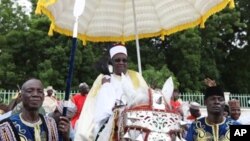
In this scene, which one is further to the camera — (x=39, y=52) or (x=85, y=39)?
(x=39, y=52)

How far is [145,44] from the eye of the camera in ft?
90.0

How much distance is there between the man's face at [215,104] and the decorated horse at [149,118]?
4.12 feet

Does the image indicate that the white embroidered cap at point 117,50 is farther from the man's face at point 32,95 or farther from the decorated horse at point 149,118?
the decorated horse at point 149,118

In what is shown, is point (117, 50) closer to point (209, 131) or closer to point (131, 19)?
point (209, 131)

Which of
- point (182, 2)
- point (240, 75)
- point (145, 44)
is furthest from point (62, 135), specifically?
point (240, 75)

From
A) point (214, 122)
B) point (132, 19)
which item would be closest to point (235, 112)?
point (132, 19)

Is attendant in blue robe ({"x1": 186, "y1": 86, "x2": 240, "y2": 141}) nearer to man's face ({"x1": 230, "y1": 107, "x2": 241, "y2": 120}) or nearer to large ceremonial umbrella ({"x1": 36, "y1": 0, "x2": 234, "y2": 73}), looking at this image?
large ceremonial umbrella ({"x1": 36, "y1": 0, "x2": 234, "y2": 73})

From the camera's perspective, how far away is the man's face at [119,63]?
17.6 ft

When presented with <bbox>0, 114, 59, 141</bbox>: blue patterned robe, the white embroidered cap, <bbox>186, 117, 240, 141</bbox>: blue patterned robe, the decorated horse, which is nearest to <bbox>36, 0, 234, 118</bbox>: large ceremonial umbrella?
the white embroidered cap

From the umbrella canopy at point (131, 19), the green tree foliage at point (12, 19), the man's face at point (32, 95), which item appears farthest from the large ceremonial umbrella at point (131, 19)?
the green tree foliage at point (12, 19)

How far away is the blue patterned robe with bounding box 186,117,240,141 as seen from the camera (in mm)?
5023

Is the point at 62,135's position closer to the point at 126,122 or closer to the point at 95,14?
the point at 126,122

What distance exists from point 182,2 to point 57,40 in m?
16.9

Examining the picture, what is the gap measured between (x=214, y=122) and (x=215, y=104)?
185mm
